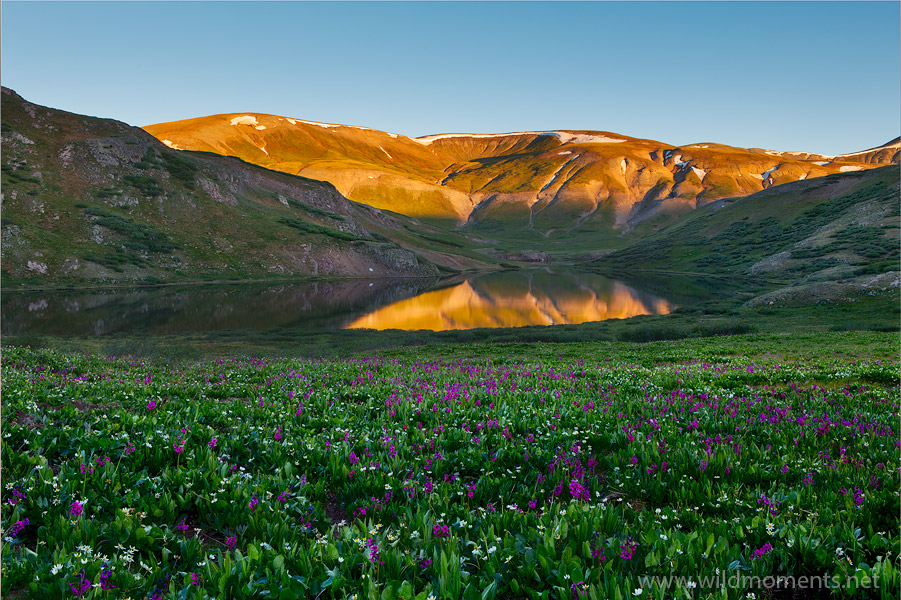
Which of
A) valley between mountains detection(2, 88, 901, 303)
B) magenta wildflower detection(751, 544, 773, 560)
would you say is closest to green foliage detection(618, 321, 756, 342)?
valley between mountains detection(2, 88, 901, 303)

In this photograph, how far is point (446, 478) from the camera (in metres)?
5.84

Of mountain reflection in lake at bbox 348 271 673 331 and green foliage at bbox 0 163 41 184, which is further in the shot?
green foliage at bbox 0 163 41 184

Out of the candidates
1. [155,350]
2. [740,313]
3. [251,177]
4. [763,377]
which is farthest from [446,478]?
[251,177]

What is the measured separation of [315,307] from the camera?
69625mm

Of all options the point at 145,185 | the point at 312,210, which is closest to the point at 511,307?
the point at 145,185

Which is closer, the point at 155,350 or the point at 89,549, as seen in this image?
the point at 89,549

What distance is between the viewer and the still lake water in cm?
5238

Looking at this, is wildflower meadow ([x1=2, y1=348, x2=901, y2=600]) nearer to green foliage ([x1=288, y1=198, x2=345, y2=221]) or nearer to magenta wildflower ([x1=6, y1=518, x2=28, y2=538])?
magenta wildflower ([x1=6, y1=518, x2=28, y2=538])

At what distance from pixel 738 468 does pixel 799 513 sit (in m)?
1.29

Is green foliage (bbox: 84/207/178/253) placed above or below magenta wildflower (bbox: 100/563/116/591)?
above

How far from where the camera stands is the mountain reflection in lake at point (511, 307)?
2336 inches

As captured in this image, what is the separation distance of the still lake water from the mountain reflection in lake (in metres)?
0.13

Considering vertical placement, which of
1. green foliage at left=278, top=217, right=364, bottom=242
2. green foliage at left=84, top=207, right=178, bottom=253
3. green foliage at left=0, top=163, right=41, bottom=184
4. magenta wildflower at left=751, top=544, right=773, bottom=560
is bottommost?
magenta wildflower at left=751, top=544, right=773, bottom=560

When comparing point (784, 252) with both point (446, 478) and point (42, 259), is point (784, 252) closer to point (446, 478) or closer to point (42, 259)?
point (446, 478)
